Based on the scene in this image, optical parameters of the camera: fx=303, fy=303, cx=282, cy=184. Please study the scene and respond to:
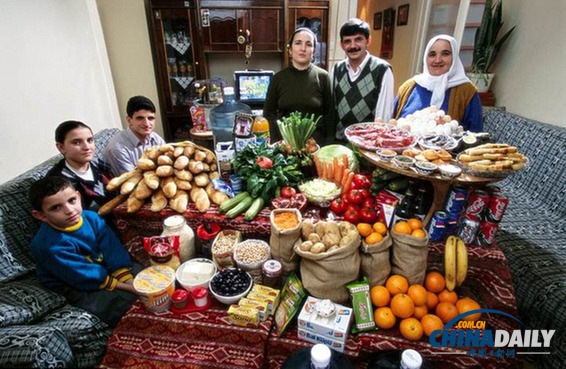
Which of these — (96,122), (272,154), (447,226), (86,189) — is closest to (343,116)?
(272,154)

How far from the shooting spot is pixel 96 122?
3.81m

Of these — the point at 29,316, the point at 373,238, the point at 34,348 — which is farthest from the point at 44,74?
the point at 373,238

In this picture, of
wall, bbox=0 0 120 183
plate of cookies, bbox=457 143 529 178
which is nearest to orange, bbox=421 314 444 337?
plate of cookies, bbox=457 143 529 178

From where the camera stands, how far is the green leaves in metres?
3.59

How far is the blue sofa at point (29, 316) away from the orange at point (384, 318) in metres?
1.41

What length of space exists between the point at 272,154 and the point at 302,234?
692 mm

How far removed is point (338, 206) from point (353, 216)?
0.43 feet

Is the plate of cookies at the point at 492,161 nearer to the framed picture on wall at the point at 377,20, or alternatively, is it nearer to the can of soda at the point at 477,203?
the can of soda at the point at 477,203

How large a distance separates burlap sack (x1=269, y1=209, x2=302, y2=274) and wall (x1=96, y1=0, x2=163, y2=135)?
421 centimetres

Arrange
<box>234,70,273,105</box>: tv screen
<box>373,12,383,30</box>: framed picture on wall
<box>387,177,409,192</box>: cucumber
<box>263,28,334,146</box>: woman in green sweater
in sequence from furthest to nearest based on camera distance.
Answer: <box>373,12,383,30</box>: framed picture on wall, <box>234,70,273,105</box>: tv screen, <box>263,28,334,146</box>: woman in green sweater, <box>387,177,409,192</box>: cucumber

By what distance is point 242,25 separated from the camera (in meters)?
4.50

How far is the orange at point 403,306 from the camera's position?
1395 mm

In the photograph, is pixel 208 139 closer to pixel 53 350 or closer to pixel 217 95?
pixel 217 95

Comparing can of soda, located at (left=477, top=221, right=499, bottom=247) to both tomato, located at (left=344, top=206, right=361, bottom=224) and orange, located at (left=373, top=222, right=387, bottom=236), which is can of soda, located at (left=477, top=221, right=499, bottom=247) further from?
tomato, located at (left=344, top=206, right=361, bottom=224)
